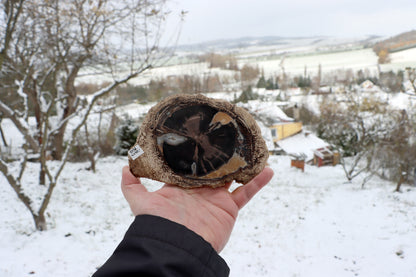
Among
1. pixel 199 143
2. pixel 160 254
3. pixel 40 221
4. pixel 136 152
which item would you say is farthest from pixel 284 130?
pixel 160 254

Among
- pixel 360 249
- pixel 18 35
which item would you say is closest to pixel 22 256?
pixel 18 35

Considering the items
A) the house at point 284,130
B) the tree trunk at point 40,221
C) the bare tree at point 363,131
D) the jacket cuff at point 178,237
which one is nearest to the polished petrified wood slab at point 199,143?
the jacket cuff at point 178,237

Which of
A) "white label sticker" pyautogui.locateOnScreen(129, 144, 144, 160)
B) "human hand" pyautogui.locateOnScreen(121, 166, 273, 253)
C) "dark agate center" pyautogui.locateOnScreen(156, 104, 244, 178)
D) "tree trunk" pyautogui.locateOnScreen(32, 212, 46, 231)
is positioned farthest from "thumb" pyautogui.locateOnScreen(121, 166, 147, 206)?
"tree trunk" pyautogui.locateOnScreen(32, 212, 46, 231)

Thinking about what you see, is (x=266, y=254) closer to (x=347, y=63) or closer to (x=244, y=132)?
(x=244, y=132)

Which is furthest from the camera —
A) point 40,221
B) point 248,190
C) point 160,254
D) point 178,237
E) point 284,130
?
point 284,130

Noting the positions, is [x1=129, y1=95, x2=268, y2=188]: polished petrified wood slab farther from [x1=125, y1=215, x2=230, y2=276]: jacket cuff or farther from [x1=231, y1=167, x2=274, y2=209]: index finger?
[x1=125, y1=215, x2=230, y2=276]: jacket cuff

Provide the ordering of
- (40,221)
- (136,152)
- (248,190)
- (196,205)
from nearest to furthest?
(196,205) < (136,152) < (248,190) < (40,221)

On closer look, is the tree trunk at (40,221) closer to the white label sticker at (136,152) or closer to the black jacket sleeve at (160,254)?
the white label sticker at (136,152)

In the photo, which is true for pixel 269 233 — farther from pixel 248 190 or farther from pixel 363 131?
pixel 363 131
